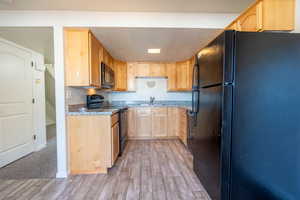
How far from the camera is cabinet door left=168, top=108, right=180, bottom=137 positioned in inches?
160

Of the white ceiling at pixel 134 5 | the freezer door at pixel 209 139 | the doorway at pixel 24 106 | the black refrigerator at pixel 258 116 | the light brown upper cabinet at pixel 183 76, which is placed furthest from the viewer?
the light brown upper cabinet at pixel 183 76

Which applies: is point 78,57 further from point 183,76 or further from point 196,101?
point 183,76

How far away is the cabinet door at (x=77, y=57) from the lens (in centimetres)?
223

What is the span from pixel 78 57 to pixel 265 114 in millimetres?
2460

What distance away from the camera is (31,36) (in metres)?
2.49

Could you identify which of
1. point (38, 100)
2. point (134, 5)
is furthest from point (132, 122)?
point (134, 5)

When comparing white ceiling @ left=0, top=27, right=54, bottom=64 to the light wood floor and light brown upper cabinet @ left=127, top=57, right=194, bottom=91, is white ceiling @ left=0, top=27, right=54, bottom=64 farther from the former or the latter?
the light wood floor

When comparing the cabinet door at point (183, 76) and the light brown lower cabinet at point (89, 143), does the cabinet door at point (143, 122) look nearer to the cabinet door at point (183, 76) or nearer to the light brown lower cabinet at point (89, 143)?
the cabinet door at point (183, 76)

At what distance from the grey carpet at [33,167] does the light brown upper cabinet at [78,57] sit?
1427mm

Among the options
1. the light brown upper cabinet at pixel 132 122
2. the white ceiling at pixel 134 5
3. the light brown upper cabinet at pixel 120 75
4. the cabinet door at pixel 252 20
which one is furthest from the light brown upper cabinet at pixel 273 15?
the light brown upper cabinet at pixel 120 75

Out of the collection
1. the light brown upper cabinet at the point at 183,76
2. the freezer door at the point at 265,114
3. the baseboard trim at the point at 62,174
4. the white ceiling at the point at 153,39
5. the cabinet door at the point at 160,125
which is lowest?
the baseboard trim at the point at 62,174

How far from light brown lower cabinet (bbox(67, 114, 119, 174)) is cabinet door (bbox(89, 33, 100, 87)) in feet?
2.03

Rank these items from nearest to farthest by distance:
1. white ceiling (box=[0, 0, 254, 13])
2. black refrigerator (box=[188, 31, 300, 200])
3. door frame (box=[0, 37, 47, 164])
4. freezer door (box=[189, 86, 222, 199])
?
black refrigerator (box=[188, 31, 300, 200]) → freezer door (box=[189, 86, 222, 199]) → white ceiling (box=[0, 0, 254, 13]) → door frame (box=[0, 37, 47, 164])

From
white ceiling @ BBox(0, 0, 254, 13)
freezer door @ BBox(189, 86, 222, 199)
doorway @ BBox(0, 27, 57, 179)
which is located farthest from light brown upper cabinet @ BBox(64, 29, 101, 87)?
freezer door @ BBox(189, 86, 222, 199)
